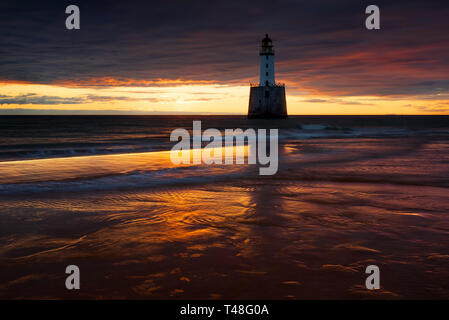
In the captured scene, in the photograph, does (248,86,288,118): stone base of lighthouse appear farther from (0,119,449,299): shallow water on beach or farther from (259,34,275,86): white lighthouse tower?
(0,119,449,299): shallow water on beach

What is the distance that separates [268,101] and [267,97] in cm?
78

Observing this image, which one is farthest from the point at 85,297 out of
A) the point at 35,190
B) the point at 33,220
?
the point at 35,190

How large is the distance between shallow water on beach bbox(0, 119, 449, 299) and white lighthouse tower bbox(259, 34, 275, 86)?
55391mm

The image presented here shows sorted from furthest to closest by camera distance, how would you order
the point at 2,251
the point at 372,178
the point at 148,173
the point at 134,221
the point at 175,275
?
the point at 148,173
the point at 372,178
the point at 134,221
the point at 2,251
the point at 175,275

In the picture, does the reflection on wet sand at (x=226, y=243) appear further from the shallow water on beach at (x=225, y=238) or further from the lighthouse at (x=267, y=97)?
the lighthouse at (x=267, y=97)

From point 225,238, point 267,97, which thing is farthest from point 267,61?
point 225,238

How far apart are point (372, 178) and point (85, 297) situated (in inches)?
333

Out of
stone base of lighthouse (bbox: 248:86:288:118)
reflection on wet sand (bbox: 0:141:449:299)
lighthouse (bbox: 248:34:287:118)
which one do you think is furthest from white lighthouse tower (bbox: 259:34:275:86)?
reflection on wet sand (bbox: 0:141:449:299)

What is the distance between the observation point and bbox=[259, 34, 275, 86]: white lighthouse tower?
2413 inches

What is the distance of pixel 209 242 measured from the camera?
4527 millimetres

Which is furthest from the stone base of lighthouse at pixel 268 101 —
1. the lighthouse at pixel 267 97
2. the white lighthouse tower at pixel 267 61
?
the white lighthouse tower at pixel 267 61

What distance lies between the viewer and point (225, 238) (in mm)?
4691

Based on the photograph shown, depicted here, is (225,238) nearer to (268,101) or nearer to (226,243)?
(226,243)
